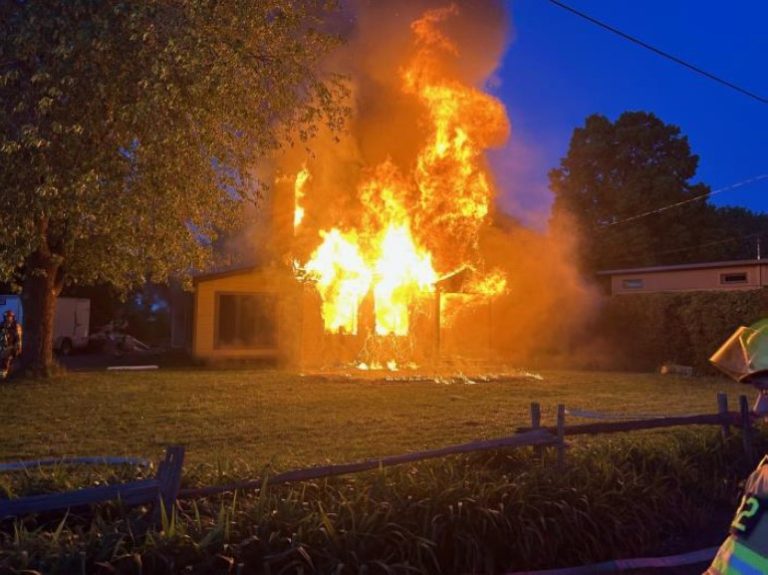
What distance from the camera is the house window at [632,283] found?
28953mm

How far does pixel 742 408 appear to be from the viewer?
26.0 ft

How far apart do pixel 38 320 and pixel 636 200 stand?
30.2 metres

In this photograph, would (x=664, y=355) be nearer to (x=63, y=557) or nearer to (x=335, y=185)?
(x=335, y=185)

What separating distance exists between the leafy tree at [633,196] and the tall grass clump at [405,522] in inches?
1187

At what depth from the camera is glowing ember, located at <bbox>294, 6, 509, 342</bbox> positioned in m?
18.4

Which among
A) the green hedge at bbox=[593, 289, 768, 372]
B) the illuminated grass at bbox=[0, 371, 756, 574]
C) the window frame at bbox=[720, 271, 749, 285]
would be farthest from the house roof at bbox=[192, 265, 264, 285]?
the window frame at bbox=[720, 271, 749, 285]

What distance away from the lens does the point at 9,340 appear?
53.1 ft

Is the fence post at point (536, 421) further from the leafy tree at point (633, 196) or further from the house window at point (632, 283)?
the leafy tree at point (633, 196)

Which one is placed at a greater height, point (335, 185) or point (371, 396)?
point (335, 185)

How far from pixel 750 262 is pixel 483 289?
10.2 m

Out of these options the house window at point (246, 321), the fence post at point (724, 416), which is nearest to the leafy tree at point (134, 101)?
the fence post at point (724, 416)

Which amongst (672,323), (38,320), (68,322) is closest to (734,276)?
(672,323)

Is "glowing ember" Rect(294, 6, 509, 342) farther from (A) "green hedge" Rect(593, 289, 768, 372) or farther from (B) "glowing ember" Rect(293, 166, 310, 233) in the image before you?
(A) "green hedge" Rect(593, 289, 768, 372)

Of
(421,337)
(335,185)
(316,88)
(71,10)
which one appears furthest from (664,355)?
(71,10)
